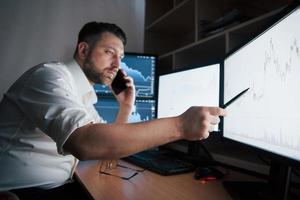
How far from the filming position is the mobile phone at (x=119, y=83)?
151 centimetres

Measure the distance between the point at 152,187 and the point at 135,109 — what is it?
92cm

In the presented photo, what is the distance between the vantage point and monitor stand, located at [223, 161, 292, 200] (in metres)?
0.59

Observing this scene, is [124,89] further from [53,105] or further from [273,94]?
[273,94]

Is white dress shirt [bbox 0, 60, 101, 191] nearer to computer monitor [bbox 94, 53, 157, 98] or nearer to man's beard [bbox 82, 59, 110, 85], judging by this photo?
man's beard [bbox 82, 59, 110, 85]

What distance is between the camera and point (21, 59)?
5.96ft

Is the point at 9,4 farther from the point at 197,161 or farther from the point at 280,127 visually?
the point at 280,127

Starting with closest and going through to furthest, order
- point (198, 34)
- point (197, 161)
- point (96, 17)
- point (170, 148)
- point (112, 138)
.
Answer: point (112, 138) < point (197, 161) < point (198, 34) < point (170, 148) < point (96, 17)

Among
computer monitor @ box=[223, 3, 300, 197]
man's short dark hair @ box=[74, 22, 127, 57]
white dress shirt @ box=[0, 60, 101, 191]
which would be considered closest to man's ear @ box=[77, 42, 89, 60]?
man's short dark hair @ box=[74, 22, 127, 57]

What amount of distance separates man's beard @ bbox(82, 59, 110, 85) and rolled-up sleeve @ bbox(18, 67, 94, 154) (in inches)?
12.3

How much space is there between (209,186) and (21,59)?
5.25ft

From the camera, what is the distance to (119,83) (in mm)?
1525

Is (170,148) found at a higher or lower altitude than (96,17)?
lower

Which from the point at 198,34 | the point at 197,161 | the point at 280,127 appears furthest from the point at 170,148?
the point at 280,127

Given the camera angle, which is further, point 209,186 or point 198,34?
point 198,34
